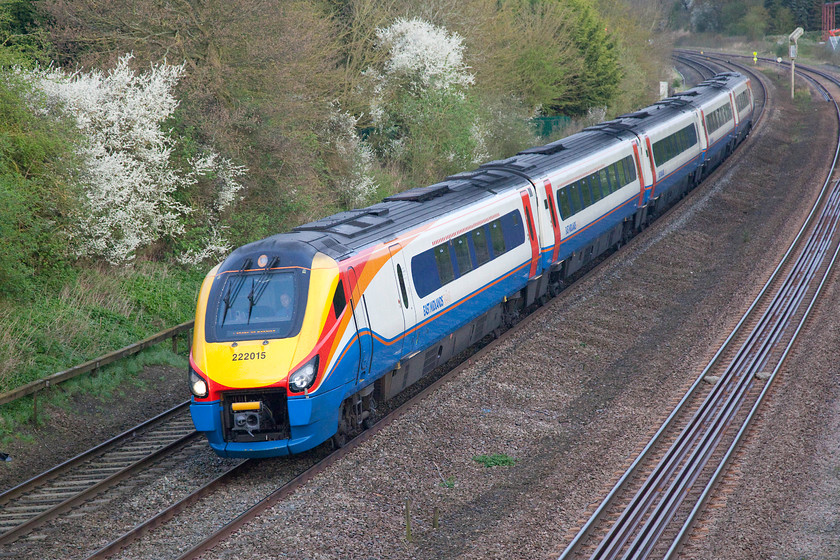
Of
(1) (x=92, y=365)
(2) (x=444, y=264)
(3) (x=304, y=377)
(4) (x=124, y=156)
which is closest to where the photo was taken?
(3) (x=304, y=377)

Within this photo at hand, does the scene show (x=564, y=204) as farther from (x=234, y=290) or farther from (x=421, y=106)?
(x=421, y=106)

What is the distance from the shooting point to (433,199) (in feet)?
50.4

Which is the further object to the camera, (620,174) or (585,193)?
(620,174)

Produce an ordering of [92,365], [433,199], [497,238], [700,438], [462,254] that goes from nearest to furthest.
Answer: [700,438], [92,365], [462,254], [433,199], [497,238]

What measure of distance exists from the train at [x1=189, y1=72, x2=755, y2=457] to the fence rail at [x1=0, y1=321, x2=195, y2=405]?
3.56 meters

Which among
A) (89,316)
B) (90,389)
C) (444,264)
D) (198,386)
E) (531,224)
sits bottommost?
(90,389)

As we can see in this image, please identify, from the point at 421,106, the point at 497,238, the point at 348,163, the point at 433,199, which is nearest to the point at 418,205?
the point at 433,199

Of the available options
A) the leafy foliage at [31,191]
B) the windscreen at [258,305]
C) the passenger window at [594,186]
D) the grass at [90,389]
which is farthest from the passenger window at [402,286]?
the passenger window at [594,186]

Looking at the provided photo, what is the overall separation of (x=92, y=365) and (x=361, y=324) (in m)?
5.50

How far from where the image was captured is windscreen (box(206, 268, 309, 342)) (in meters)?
10.8

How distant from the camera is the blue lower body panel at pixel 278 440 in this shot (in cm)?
1045

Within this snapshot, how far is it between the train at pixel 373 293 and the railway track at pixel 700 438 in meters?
3.63

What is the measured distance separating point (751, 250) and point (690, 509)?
14.3 metres

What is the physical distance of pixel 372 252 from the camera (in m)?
12.0
